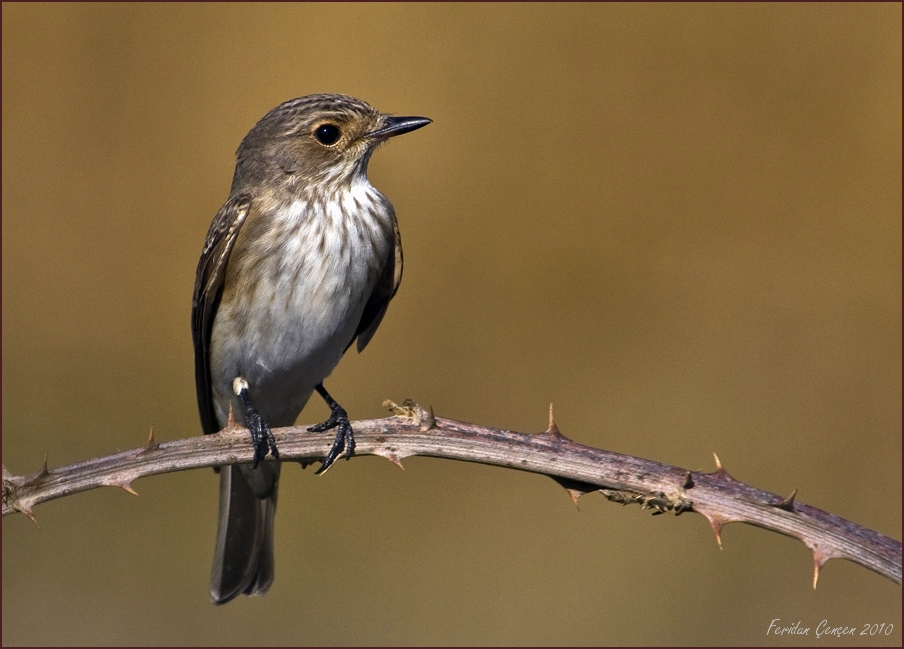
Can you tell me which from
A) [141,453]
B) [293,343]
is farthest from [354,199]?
[141,453]

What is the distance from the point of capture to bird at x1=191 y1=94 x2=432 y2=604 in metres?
4.36

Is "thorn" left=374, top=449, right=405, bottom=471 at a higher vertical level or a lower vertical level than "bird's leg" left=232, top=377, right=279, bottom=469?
lower

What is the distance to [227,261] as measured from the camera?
14.7 ft

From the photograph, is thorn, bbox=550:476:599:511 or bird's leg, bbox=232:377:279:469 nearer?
thorn, bbox=550:476:599:511

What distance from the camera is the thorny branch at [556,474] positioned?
7.27 feet

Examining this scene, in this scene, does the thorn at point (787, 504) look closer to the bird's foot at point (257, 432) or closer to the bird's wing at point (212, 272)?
the bird's foot at point (257, 432)

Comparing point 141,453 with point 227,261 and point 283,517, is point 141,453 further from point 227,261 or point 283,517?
point 283,517

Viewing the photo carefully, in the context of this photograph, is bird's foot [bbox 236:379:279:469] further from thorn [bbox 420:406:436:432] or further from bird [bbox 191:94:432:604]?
thorn [bbox 420:406:436:432]

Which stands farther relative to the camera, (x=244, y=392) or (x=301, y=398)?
(x=301, y=398)

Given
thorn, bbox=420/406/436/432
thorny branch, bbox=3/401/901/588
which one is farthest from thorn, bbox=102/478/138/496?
thorn, bbox=420/406/436/432

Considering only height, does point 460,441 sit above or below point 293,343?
below

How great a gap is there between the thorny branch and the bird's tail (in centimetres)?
201

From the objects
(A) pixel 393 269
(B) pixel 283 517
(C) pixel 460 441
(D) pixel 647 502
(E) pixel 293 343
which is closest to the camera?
(D) pixel 647 502

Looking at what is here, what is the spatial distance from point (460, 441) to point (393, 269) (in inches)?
92.5
